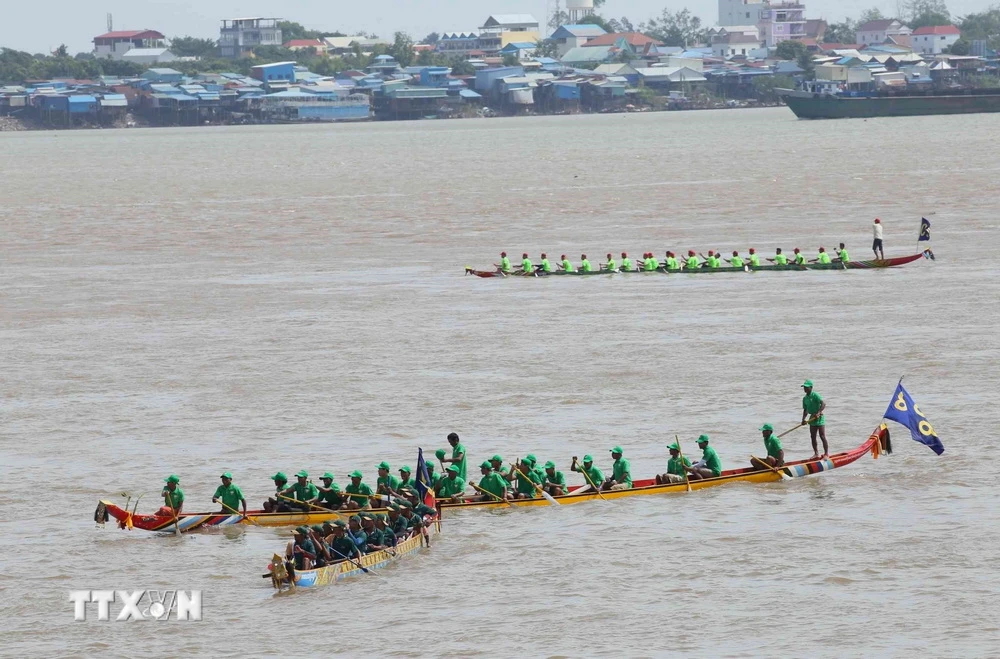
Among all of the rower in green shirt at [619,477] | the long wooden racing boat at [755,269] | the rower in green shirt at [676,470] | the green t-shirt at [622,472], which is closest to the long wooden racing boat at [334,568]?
the rower in green shirt at [619,477]

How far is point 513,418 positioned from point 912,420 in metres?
9.51

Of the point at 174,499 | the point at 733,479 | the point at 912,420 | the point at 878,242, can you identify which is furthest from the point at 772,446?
the point at 878,242

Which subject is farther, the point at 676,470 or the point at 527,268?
the point at 527,268

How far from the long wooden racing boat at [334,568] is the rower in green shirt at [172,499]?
3414mm

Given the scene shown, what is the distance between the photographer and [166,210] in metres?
97.4

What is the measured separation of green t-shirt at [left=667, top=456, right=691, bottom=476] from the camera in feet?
97.7

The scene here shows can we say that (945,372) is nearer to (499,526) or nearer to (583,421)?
(583,421)

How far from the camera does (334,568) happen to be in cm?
2533

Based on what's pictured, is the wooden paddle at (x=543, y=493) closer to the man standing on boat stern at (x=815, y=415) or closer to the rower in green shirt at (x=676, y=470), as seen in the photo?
the rower in green shirt at (x=676, y=470)

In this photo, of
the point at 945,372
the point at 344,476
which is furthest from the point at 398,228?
the point at 344,476

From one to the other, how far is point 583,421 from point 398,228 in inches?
1817

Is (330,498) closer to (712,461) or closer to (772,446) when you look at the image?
(712,461)

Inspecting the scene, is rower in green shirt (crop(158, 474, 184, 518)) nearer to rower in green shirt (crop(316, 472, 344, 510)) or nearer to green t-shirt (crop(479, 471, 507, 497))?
rower in green shirt (crop(316, 472, 344, 510))

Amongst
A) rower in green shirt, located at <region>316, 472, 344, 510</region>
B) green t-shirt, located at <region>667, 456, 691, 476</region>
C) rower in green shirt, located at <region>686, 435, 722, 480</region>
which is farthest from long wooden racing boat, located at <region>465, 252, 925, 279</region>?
rower in green shirt, located at <region>316, 472, 344, 510</region>
